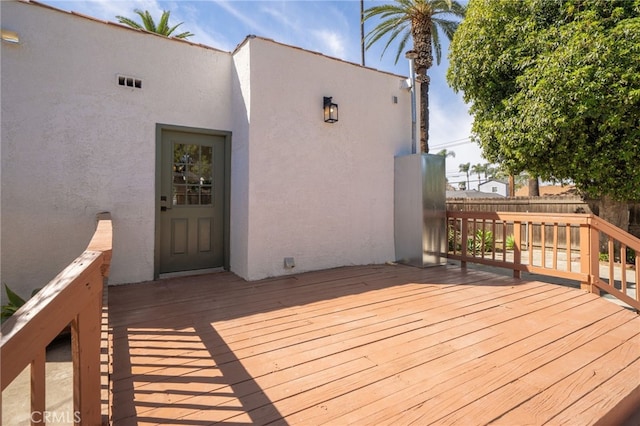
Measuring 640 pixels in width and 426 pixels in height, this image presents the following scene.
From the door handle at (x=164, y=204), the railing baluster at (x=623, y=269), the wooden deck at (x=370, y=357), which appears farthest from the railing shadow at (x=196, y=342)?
the railing baluster at (x=623, y=269)

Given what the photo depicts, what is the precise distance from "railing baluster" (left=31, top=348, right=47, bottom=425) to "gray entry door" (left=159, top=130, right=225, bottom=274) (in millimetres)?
3186

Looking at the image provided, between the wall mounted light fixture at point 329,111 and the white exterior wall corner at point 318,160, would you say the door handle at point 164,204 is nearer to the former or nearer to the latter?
the white exterior wall corner at point 318,160

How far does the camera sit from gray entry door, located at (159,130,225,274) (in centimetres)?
392

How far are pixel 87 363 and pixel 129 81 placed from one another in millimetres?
3464

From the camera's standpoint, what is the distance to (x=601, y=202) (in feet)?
18.5

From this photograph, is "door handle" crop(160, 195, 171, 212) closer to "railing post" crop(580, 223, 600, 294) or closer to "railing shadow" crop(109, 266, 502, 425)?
"railing shadow" crop(109, 266, 502, 425)

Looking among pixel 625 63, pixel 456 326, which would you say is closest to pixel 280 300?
pixel 456 326

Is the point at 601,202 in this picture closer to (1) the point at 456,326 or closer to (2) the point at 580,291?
(2) the point at 580,291

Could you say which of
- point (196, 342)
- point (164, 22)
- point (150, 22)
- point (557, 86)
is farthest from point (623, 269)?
point (150, 22)

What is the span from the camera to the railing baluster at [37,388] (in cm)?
88

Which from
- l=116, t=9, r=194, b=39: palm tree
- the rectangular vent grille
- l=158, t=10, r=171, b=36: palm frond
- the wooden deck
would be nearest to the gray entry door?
the rectangular vent grille

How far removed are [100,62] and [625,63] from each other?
606 centimetres

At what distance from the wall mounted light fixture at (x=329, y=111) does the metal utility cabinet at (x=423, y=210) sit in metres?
1.30

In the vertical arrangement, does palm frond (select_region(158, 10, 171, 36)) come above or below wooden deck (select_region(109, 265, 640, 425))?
above
